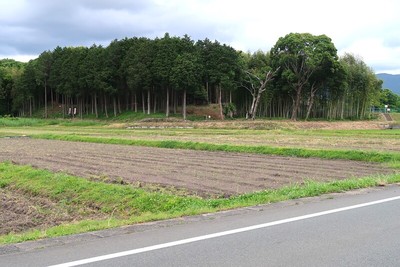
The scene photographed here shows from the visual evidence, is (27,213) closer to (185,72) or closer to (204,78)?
(185,72)

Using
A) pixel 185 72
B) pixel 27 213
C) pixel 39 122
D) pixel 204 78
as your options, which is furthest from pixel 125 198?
pixel 39 122

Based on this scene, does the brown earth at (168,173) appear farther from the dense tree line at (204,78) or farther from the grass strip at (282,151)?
the dense tree line at (204,78)

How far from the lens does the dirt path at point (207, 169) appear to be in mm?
12781

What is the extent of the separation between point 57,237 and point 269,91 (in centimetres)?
6400

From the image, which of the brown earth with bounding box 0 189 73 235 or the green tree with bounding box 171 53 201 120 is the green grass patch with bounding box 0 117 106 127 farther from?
the brown earth with bounding box 0 189 73 235

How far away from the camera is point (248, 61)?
6988 centimetres

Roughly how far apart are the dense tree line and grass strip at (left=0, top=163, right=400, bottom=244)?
44.3m

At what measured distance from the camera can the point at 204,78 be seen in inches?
2452

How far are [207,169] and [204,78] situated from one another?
155 ft

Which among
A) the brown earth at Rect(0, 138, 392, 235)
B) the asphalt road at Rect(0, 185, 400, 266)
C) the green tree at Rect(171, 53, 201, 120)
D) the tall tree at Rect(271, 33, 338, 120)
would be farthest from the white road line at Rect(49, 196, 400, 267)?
the tall tree at Rect(271, 33, 338, 120)

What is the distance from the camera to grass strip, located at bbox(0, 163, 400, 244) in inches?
303

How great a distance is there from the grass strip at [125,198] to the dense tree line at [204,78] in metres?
44.3

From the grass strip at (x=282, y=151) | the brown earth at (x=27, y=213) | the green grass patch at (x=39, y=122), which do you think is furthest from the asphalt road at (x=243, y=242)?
the green grass patch at (x=39, y=122)

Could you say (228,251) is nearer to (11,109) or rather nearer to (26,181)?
(26,181)
